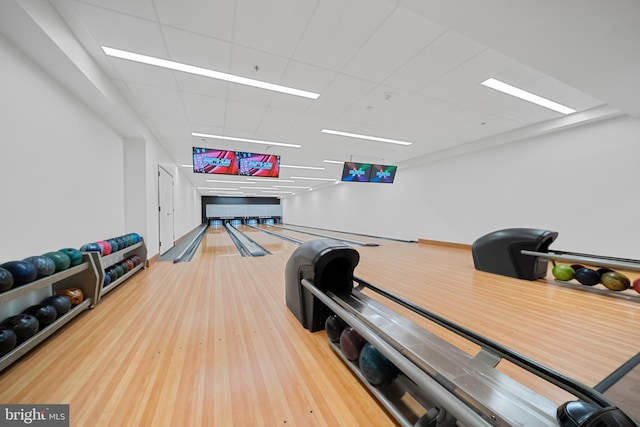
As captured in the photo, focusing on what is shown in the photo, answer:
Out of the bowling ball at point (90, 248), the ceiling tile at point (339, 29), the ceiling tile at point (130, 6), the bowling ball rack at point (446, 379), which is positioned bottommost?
the bowling ball rack at point (446, 379)

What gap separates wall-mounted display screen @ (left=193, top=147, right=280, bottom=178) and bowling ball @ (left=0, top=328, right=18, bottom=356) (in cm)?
394

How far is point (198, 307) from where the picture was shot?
256 centimetres

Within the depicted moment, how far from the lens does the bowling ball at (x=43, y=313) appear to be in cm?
183

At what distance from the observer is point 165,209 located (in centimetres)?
569

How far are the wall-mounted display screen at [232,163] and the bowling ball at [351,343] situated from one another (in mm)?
4579

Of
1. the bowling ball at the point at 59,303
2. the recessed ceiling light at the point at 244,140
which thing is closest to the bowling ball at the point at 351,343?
the bowling ball at the point at 59,303

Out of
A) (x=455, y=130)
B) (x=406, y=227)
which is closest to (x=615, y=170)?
(x=455, y=130)

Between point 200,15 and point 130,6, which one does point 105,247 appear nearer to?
point 130,6

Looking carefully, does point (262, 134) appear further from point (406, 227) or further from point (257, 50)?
point (406, 227)

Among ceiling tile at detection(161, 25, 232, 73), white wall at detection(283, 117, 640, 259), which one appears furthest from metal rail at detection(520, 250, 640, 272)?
ceiling tile at detection(161, 25, 232, 73)

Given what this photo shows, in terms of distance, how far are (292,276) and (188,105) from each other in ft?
10.5

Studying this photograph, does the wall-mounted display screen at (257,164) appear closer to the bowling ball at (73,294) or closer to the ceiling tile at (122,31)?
the ceiling tile at (122,31)

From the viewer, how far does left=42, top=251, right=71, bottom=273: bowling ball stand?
80.0 inches

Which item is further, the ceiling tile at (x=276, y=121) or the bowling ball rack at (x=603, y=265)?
the ceiling tile at (x=276, y=121)
